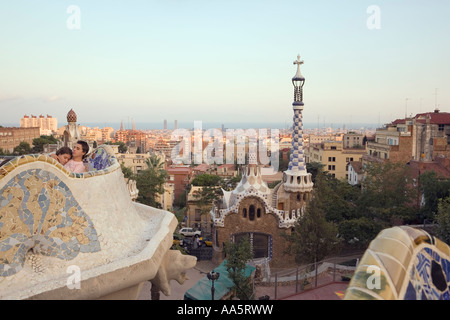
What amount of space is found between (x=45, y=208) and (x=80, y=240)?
700 mm

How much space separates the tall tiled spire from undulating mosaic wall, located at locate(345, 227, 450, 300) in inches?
703

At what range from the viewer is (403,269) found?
107 inches

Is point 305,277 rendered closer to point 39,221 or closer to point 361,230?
point 361,230

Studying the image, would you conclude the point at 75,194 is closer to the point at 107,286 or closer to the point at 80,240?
the point at 80,240

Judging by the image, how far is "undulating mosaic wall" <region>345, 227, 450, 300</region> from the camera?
2594 millimetres

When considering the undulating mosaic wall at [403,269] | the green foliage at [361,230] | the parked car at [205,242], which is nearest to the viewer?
the undulating mosaic wall at [403,269]

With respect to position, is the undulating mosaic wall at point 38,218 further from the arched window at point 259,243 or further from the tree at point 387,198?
the tree at point 387,198

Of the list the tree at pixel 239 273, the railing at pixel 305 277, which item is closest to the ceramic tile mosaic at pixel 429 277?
the tree at pixel 239 273

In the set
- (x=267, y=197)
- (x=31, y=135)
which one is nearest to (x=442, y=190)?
(x=267, y=197)

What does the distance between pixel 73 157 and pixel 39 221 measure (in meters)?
2.72

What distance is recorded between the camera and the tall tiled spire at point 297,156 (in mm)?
20781

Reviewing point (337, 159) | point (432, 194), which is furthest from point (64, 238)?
point (337, 159)

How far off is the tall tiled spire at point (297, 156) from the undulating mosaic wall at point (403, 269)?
703 inches
